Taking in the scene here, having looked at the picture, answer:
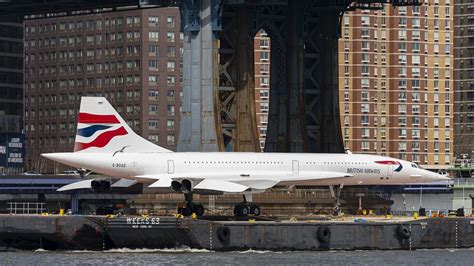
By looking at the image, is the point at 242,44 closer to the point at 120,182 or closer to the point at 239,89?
the point at 239,89

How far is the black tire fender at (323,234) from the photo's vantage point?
117 m

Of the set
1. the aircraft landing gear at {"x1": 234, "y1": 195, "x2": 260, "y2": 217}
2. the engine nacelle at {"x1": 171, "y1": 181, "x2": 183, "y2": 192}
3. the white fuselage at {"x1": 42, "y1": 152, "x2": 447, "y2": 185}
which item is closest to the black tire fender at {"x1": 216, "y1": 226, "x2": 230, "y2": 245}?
the engine nacelle at {"x1": 171, "y1": 181, "x2": 183, "y2": 192}

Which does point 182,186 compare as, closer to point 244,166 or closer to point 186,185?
point 186,185

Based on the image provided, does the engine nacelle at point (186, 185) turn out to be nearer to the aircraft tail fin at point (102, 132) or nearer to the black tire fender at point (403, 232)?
the aircraft tail fin at point (102, 132)

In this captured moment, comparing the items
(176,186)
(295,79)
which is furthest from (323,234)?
(295,79)

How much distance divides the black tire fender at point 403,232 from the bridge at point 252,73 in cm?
2452

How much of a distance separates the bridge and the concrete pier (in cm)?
2257

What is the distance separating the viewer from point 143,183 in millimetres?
124062

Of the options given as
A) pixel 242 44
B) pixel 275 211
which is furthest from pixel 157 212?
pixel 242 44

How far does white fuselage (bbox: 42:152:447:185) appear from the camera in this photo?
121188 mm

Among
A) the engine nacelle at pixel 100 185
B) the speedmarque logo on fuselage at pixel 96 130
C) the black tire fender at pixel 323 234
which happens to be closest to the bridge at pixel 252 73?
the speedmarque logo on fuselage at pixel 96 130

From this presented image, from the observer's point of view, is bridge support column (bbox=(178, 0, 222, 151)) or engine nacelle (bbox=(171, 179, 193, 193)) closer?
engine nacelle (bbox=(171, 179, 193, 193))

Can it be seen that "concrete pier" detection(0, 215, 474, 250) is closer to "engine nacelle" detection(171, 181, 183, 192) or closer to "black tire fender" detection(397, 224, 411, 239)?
"black tire fender" detection(397, 224, 411, 239)

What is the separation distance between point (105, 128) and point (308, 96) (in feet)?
129
